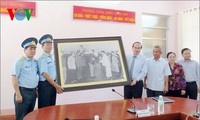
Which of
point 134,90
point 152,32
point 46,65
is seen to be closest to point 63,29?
point 46,65

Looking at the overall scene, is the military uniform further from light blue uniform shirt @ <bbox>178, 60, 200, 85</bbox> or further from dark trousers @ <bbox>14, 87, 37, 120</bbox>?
light blue uniform shirt @ <bbox>178, 60, 200, 85</bbox>

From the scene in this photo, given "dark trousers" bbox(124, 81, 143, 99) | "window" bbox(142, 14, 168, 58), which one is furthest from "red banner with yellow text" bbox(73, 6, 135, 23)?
"dark trousers" bbox(124, 81, 143, 99)

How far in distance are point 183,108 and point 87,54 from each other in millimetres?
1127

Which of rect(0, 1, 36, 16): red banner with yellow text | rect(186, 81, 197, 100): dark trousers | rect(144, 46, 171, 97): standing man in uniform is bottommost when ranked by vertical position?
rect(186, 81, 197, 100): dark trousers

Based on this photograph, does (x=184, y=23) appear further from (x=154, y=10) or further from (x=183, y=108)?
(x=183, y=108)

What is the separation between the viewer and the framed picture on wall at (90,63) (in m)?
2.07

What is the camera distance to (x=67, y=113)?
189 centimetres

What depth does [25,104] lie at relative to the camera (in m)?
2.43

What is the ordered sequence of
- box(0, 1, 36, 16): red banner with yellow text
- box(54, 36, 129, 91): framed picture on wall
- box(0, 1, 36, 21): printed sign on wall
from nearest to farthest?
1. box(54, 36, 129, 91): framed picture on wall
2. box(0, 1, 36, 21): printed sign on wall
3. box(0, 1, 36, 16): red banner with yellow text

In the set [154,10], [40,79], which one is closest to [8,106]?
[40,79]

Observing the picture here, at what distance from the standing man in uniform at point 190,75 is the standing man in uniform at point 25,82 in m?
2.55

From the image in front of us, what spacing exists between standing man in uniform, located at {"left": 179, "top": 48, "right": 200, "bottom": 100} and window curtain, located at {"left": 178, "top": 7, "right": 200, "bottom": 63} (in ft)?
2.84

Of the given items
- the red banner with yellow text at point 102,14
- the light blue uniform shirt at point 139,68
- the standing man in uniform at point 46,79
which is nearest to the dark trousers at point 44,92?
the standing man in uniform at point 46,79

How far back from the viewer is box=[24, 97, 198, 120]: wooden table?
70.0 inches
